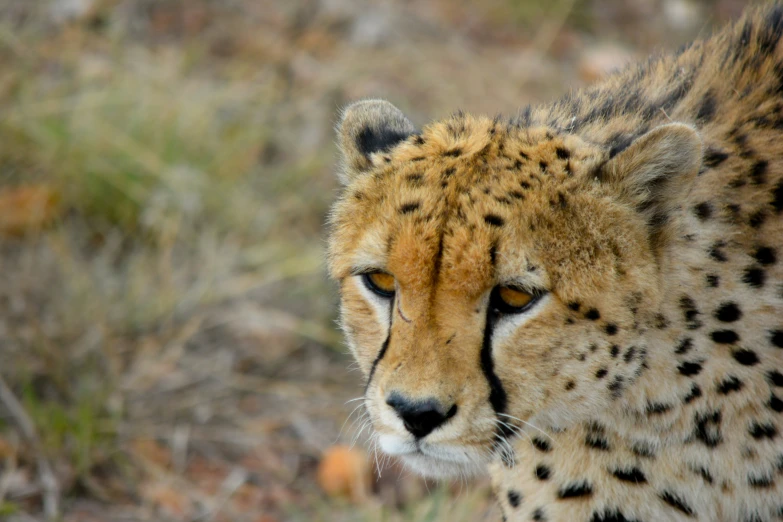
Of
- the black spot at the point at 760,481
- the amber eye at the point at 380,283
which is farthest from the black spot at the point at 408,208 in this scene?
the black spot at the point at 760,481

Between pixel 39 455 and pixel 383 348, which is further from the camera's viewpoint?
pixel 39 455

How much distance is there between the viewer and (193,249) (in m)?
5.36

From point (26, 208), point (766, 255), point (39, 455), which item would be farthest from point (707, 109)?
point (26, 208)

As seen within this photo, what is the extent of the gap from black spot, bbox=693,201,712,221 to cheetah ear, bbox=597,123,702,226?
0.07m

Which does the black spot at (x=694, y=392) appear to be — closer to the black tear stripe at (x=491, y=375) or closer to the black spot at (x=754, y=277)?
the black spot at (x=754, y=277)

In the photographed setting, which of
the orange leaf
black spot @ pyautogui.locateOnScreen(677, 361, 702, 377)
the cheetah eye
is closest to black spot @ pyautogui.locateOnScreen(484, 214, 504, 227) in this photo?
the cheetah eye

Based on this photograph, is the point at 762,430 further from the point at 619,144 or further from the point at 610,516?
the point at 619,144

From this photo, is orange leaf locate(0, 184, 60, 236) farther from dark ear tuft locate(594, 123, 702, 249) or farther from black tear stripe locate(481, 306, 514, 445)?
dark ear tuft locate(594, 123, 702, 249)

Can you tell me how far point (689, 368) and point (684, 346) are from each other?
6 cm

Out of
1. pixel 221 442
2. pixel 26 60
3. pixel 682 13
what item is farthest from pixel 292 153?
pixel 682 13

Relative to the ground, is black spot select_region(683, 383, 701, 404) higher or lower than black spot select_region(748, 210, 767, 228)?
lower

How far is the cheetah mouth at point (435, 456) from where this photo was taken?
92.4 inches

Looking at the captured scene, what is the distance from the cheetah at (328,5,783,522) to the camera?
2.34 m

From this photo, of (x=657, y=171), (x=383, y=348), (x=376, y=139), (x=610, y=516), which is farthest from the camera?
(x=376, y=139)
